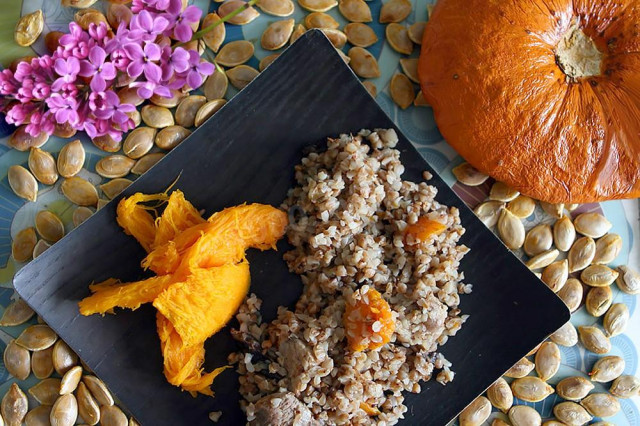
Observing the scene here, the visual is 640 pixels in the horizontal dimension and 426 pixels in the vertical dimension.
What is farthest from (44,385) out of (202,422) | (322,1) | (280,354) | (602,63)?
(602,63)

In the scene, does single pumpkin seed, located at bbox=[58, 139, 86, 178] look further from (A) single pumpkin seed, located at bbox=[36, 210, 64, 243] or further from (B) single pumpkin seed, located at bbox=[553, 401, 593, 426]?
(B) single pumpkin seed, located at bbox=[553, 401, 593, 426]

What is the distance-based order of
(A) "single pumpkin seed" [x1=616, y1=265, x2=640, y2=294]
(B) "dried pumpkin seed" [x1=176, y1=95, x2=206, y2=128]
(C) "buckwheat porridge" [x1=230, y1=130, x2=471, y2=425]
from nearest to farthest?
(C) "buckwheat porridge" [x1=230, y1=130, x2=471, y2=425] → (B) "dried pumpkin seed" [x1=176, y1=95, x2=206, y2=128] → (A) "single pumpkin seed" [x1=616, y1=265, x2=640, y2=294]

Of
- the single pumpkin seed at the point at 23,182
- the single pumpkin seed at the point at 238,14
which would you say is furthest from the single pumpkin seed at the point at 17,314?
the single pumpkin seed at the point at 238,14

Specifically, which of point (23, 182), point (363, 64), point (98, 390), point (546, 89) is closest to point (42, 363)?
point (98, 390)

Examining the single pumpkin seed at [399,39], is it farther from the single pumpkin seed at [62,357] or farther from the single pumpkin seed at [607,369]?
the single pumpkin seed at [62,357]

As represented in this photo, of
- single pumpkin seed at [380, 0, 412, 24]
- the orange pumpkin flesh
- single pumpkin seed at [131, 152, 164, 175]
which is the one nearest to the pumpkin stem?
the orange pumpkin flesh

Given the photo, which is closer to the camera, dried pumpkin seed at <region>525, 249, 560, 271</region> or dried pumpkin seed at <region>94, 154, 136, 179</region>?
dried pumpkin seed at <region>94, 154, 136, 179</region>
